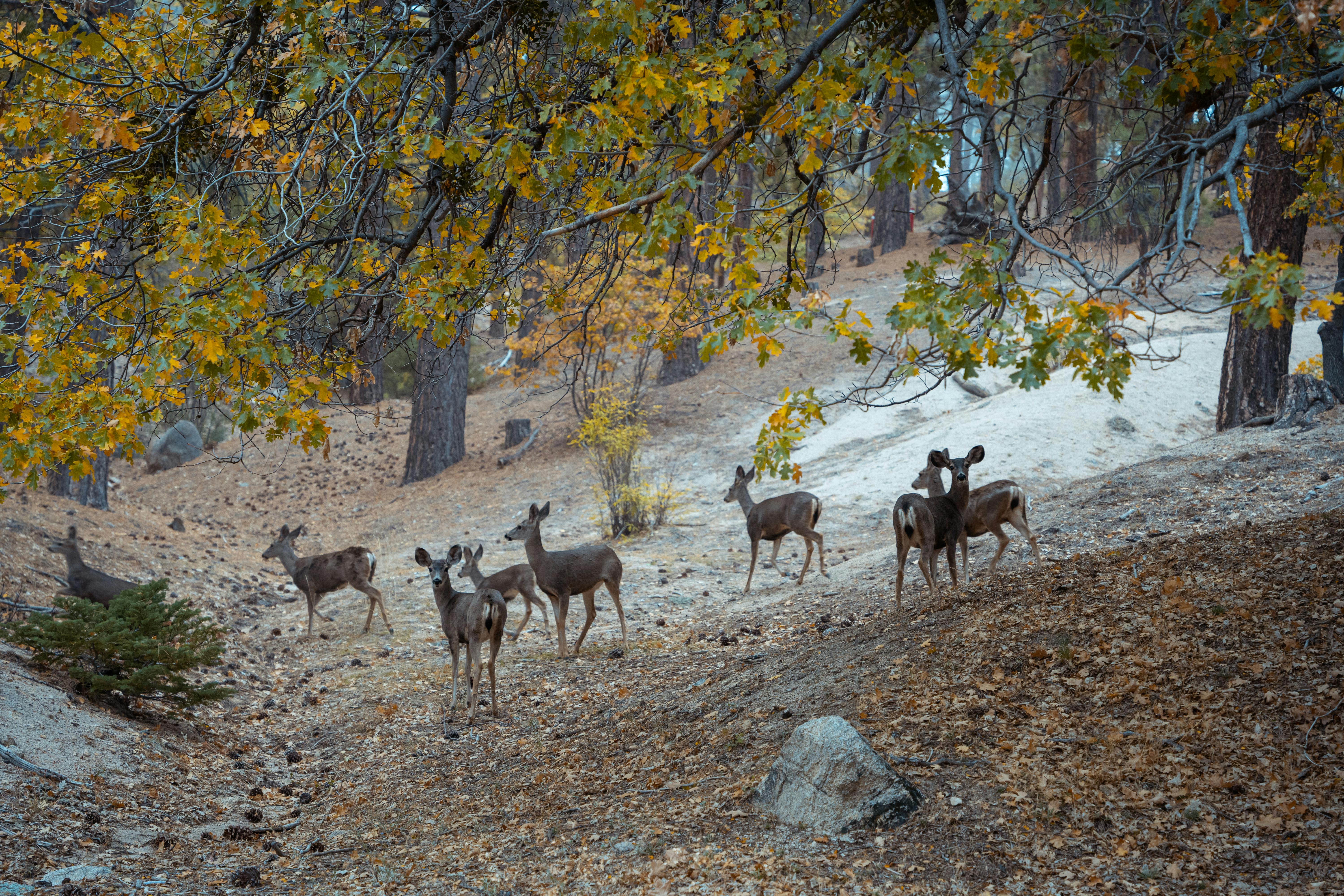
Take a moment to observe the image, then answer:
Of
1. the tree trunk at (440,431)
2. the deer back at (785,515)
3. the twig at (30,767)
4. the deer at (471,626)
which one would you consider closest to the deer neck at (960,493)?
the deer back at (785,515)

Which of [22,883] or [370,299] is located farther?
[370,299]

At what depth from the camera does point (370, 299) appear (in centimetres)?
605

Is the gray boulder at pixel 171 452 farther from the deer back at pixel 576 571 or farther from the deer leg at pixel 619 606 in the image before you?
the deer leg at pixel 619 606

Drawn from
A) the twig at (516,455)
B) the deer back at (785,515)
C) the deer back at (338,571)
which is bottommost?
the deer back at (785,515)

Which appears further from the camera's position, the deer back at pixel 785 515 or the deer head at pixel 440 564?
the deer back at pixel 785 515

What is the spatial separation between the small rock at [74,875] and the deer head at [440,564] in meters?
3.86

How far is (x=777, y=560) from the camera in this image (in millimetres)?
12250

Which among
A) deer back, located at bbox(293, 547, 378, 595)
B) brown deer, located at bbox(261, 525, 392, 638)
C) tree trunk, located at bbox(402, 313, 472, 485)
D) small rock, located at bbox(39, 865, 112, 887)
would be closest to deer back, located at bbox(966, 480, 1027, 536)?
brown deer, located at bbox(261, 525, 392, 638)

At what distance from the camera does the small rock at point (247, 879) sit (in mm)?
4438

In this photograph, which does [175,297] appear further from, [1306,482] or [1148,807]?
[1306,482]

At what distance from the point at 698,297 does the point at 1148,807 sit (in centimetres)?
395

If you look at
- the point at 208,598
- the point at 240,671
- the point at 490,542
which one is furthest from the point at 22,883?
the point at 490,542

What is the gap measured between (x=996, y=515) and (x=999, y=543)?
0.48 meters

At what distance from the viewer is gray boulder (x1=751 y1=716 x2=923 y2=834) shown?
414 centimetres
